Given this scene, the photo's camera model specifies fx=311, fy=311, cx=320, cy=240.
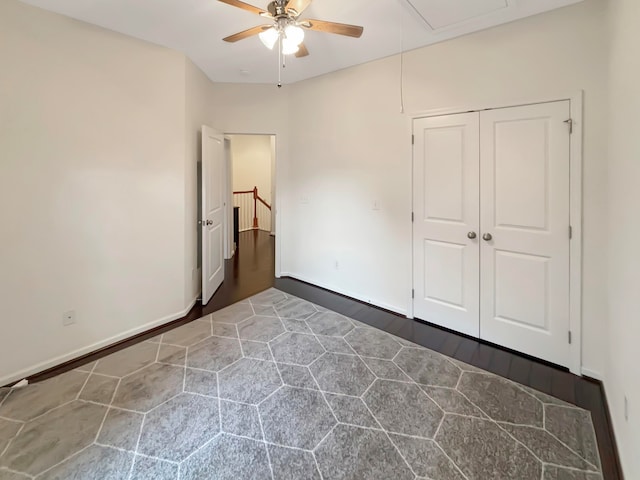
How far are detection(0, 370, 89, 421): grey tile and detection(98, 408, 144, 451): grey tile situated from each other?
43 centimetres

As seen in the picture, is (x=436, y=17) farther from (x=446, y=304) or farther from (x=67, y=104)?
(x=67, y=104)

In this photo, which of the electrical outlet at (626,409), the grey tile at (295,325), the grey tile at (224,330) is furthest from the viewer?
the grey tile at (295,325)

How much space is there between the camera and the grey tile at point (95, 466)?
150cm

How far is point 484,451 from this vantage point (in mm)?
1659

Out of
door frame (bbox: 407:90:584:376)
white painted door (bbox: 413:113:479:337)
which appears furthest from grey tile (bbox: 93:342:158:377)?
door frame (bbox: 407:90:584:376)

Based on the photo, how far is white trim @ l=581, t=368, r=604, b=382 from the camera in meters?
2.26

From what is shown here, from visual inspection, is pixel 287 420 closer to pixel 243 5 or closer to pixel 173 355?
pixel 173 355

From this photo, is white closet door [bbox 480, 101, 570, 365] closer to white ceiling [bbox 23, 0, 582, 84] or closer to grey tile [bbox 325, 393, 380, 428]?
white ceiling [bbox 23, 0, 582, 84]

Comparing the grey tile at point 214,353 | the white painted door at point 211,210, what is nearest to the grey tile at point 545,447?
the grey tile at point 214,353

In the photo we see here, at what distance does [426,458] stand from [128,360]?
230 cm

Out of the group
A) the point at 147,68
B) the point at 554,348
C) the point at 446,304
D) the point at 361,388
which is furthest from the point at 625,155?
the point at 147,68

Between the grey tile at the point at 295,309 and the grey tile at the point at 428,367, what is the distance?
3.79 ft

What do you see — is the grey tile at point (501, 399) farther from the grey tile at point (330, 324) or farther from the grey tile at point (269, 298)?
the grey tile at point (269, 298)

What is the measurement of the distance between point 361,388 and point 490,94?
2589 mm
